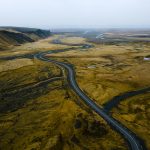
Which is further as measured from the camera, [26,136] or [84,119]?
[84,119]

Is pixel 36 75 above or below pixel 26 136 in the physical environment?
below

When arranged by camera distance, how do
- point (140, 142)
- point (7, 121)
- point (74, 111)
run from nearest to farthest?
point (140, 142) < point (7, 121) < point (74, 111)

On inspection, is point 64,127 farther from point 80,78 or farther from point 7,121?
point 80,78

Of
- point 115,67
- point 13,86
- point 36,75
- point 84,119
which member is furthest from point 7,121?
point 115,67

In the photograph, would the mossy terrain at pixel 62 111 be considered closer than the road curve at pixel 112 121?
No

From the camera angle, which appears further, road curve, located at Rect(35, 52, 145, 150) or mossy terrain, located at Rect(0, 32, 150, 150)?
mossy terrain, located at Rect(0, 32, 150, 150)

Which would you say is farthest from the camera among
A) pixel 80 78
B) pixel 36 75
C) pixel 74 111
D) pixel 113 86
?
pixel 36 75

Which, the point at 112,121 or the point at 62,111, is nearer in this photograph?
the point at 112,121

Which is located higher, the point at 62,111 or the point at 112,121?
the point at 112,121

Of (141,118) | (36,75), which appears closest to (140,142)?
(141,118)
